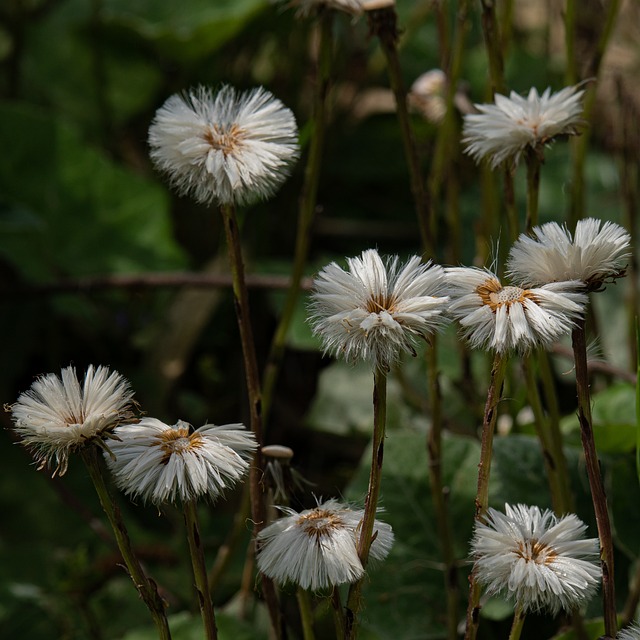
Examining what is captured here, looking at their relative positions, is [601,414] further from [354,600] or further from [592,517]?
[354,600]

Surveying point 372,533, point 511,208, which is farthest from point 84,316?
point 372,533

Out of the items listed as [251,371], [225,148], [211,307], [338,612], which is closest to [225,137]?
[225,148]

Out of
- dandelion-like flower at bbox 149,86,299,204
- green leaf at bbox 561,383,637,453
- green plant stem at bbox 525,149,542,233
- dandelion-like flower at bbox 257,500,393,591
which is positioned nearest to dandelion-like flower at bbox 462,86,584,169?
green plant stem at bbox 525,149,542,233

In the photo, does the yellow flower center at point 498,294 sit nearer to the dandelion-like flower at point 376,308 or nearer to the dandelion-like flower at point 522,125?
the dandelion-like flower at point 376,308

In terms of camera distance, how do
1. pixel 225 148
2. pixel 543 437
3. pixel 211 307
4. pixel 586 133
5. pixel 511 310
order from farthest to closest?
pixel 211 307
pixel 586 133
pixel 543 437
pixel 225 148
pixel 511 310

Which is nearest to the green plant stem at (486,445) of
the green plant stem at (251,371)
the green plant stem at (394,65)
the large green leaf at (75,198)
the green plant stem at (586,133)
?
the green plant stem at (251,371)

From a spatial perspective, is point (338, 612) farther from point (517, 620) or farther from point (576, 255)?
point (576, 255)

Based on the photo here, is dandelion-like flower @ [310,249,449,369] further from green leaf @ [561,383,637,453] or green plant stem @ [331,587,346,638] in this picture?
green leaf @ [561,383,637,453]
